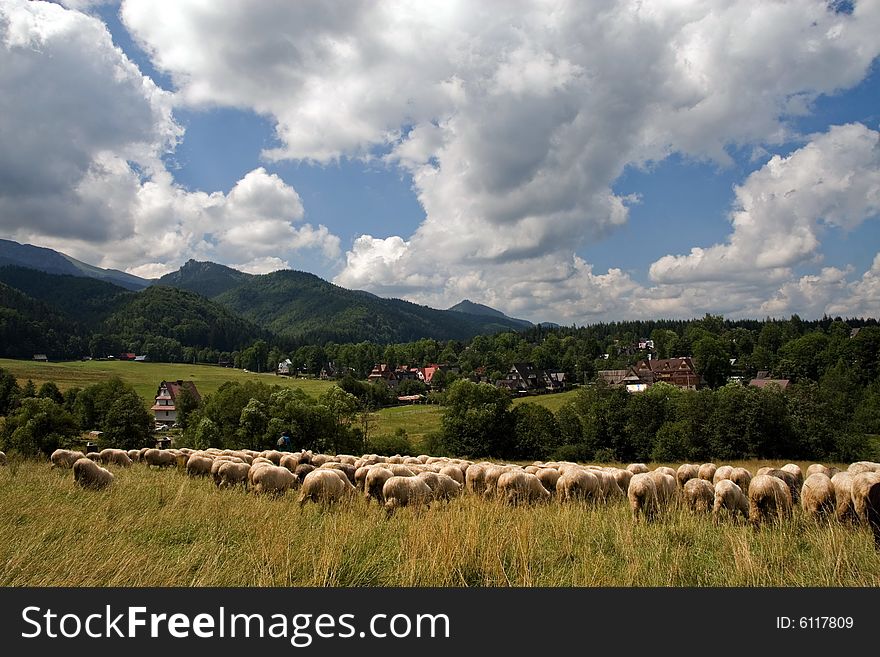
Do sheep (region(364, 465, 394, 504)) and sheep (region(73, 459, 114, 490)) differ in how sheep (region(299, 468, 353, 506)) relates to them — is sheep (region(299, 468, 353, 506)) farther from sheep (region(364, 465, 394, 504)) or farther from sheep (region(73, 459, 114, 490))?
sheep (region(73, 459, 114, 490))

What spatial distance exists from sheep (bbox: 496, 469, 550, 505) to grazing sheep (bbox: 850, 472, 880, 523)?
287 inches

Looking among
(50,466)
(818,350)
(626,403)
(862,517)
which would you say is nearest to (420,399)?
(626,403)

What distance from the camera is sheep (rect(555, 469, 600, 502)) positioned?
1468cm

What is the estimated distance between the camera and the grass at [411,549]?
713 centimetres

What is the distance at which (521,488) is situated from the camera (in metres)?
15.0

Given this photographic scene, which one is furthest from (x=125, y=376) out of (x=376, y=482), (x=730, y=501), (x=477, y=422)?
(x=730, y=501)

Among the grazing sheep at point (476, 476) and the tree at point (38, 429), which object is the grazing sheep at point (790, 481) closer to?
the grazing sheep at point (476, 476)

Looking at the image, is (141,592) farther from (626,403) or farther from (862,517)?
(626,403)

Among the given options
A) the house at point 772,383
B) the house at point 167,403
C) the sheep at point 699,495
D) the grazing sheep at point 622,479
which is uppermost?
the sheep at point 699,495

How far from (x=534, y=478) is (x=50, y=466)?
68.7ft

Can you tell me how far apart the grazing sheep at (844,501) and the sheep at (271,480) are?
15.0 meters

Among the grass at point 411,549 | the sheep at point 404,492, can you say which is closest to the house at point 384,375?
the sheep at point 404,492

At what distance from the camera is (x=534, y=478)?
15.5 meters

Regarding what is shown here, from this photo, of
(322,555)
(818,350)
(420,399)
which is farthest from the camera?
(420,399)
